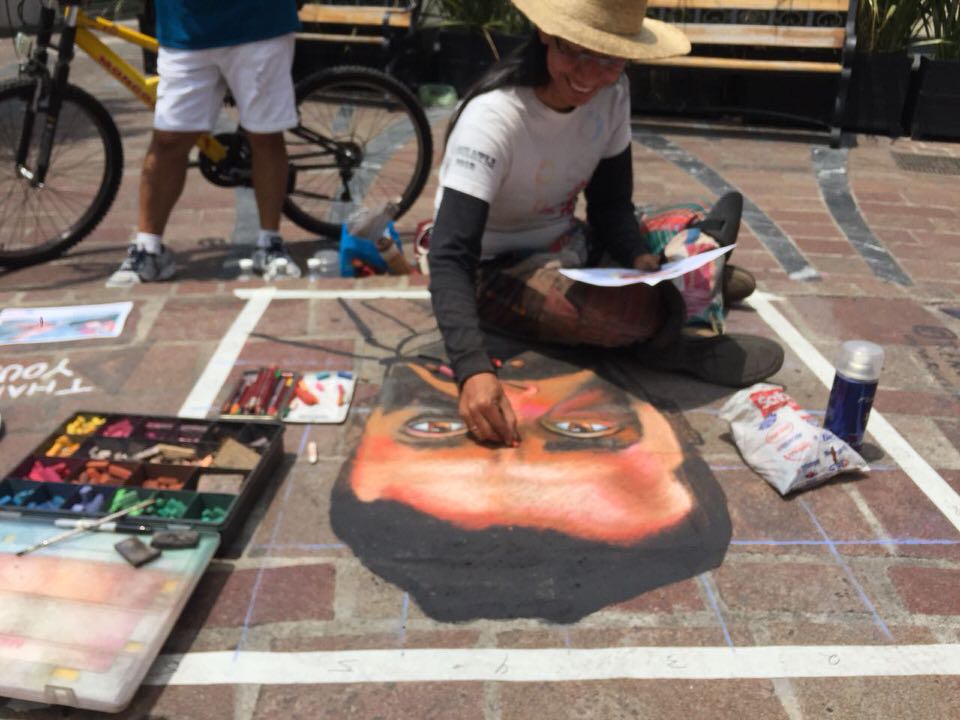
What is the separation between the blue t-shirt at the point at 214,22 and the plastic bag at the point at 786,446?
7.29 ft

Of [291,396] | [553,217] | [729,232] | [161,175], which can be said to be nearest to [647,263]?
[553,217]

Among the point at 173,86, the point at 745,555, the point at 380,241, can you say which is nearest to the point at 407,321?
the point at 380,241

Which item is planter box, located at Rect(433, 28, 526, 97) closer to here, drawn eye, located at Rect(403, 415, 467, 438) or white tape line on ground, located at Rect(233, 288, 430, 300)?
white tape line on ground, located at Rect(233, 288, 430, 300)

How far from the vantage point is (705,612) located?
188 centimetres

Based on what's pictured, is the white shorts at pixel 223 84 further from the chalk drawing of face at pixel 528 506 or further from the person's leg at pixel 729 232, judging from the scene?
the person's leg at pixel 729 232

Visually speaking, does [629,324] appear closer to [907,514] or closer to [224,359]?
[907,514]

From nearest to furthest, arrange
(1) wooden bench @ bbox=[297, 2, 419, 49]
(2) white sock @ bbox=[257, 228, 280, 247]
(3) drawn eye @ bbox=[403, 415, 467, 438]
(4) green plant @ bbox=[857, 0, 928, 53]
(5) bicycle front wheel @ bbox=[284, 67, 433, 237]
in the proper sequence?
(3) drawn eye @ bbox=[403, 415, 467, 438]
(2) white sock @ bbox=[257, 228, 280, 247]
(5) bicycle front wheel @ bbox=[284, 67, 433, 237]
(4) green plant @ bbox=[857, 0, 928, 53]
(1) wooden bench @ bbox=[297, 2, 419, 49]

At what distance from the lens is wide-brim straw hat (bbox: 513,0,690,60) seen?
2.23 metres

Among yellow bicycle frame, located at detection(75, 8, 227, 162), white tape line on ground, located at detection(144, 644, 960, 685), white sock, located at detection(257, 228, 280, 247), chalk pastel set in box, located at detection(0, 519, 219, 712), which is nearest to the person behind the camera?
chalk pastel set in box, located at detection(0, 519, 219, 712)

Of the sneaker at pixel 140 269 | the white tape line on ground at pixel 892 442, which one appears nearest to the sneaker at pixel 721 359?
the white tape line on ground at pixel 892 442

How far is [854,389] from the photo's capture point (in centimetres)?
228

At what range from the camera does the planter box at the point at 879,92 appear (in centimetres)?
612

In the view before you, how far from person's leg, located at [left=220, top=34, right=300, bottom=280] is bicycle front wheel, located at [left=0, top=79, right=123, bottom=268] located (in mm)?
678

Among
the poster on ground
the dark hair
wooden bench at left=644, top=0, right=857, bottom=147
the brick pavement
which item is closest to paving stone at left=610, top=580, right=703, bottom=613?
the brick pavement
